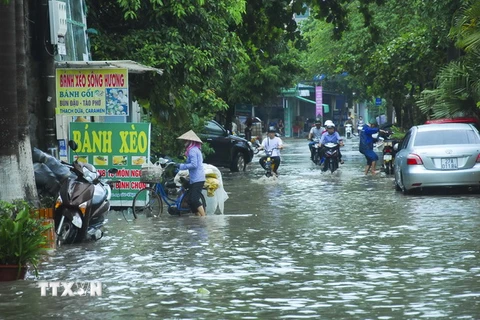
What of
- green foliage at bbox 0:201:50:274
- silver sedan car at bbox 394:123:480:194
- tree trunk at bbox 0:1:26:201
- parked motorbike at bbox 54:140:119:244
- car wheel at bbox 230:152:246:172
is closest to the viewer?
green foliage at bbox 0:201:50:274

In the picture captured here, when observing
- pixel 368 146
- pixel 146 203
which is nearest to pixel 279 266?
pixel 146 203

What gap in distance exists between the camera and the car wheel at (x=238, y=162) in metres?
38.5

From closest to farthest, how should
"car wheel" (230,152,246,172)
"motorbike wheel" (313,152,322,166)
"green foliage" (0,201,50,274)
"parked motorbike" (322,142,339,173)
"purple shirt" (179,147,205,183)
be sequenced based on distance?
1. "green foliage" (0,201,50,274)
2. "purple shirt" (179,147,205,183)
3. "parked motorbike" (322,142,339,173)
4. "car wheel" (230,152,246,172)
5. "motorbike wheel" (313,152,322,166)

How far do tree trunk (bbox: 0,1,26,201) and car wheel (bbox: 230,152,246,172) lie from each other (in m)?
23.9

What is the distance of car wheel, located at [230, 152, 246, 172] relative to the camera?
38.5m

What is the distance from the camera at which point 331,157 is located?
3450cm

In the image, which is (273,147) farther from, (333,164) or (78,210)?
(78,210)

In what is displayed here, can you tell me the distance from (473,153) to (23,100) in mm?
11613

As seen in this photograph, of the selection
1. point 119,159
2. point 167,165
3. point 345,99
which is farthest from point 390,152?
point 345,99

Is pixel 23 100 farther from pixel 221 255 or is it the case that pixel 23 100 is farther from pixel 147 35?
pixel 147 35

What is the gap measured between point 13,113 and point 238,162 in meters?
24.7

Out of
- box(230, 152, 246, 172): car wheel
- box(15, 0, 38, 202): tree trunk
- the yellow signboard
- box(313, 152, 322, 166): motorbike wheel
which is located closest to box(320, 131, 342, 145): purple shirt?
box(230, 152, 246, 172): car wheel

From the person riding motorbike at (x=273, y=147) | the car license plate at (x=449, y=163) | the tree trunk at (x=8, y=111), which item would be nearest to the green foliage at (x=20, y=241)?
the tree trunk at (x=8, y=111)

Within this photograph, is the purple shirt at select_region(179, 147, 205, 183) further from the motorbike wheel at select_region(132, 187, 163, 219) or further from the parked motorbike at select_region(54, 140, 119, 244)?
the parked motorbike at select_region(54, 140, 119, 244)
